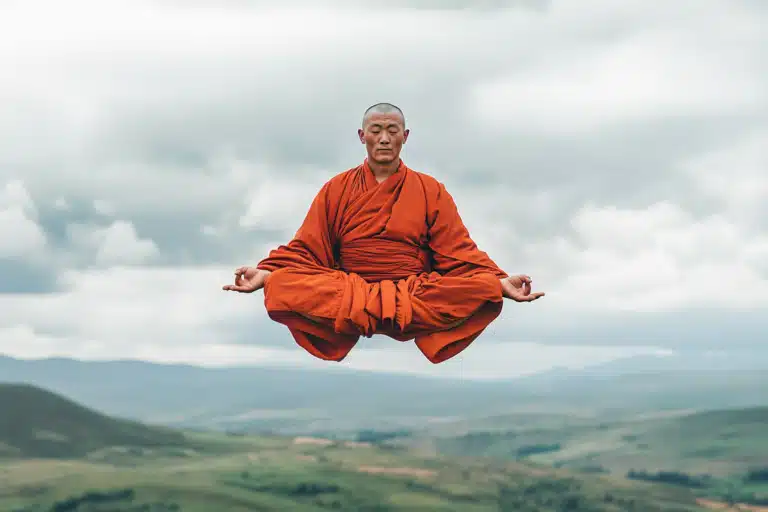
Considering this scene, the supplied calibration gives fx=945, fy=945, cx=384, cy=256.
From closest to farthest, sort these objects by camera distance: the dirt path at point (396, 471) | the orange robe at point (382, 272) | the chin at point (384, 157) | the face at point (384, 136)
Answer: the orange robe at point (382, 272) < the face at point (384, 136) < the chin at point (384, 157) < the dirt path at point (396, 471)

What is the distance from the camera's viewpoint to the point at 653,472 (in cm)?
10044

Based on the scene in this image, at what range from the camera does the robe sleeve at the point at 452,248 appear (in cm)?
930

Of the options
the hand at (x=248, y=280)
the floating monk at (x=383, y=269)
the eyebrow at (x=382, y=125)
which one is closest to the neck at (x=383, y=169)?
the floating monk at (x=383, y=269)

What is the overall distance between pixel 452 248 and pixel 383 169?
104 centimetres

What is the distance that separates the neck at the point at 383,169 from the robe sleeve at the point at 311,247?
1.83 ft

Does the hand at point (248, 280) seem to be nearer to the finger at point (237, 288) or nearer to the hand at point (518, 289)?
the finger at point (237, 288)

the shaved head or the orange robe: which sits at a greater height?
the shaved head

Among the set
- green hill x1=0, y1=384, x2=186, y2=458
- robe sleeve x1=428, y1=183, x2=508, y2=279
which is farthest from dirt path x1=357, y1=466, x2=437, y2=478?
robe sleeve x1=428, y1=183, x2=508, y2=279

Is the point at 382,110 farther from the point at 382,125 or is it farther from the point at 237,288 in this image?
the point at 237,288

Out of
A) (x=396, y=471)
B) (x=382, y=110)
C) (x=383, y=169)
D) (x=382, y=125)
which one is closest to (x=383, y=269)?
(x=383, y=169)

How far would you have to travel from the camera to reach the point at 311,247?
932 centimetres

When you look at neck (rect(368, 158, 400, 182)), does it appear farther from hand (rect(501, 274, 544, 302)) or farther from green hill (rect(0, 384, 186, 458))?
green hill (rect(0, 384, 186, 458))

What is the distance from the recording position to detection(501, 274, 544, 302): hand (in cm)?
902

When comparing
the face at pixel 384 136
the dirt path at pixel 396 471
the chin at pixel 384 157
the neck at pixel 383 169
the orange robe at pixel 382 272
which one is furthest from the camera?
the dirt path at pixel 396 471
